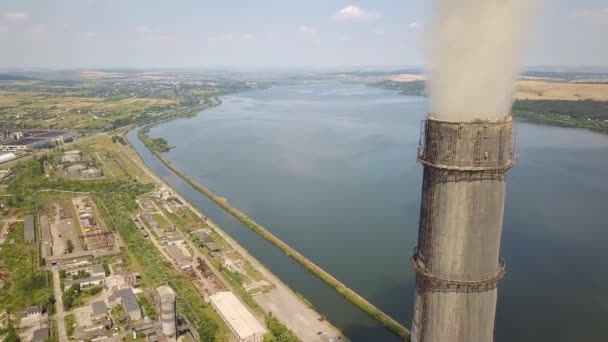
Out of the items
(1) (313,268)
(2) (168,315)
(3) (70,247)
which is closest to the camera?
(2) (168,315)

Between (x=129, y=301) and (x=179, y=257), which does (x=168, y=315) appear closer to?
(x=129, y=301)

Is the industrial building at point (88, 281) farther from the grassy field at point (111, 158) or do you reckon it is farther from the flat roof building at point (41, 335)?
the grassy field at point (111, 158)

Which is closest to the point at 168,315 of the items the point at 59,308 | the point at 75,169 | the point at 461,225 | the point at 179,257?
the point at 59,308

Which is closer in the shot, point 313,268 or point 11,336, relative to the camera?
point 11,336

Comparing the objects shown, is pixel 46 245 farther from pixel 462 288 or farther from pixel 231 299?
pixel 462 288

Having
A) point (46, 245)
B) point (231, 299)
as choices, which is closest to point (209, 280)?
point (231, 299)

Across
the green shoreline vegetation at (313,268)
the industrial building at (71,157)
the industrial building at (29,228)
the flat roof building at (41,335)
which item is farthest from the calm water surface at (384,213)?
the industrial building at (29,228)

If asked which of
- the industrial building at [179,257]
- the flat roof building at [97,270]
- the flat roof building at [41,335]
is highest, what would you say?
the industrial building at [179,257]
